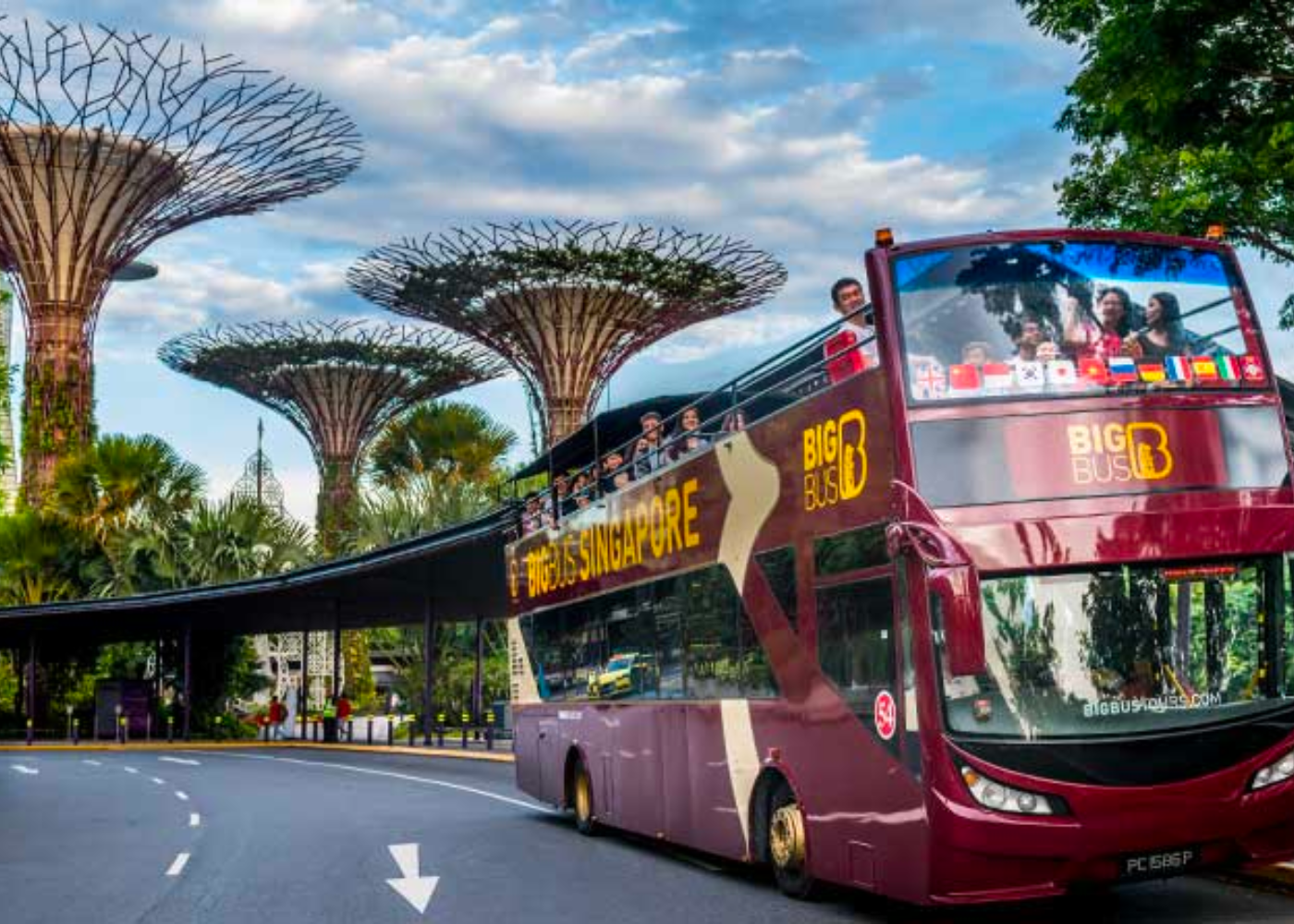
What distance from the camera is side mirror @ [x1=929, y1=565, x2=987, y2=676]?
8102 millimetres

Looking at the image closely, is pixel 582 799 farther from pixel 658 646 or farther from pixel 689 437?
pixel 689 437

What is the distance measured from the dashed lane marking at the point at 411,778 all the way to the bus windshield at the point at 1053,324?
12.9m

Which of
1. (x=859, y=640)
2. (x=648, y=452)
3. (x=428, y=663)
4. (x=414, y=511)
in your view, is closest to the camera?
(x=859, y=640)

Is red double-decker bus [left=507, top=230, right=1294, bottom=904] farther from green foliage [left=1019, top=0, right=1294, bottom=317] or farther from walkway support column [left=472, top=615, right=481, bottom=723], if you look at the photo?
walkway support column [left=472, top=615, right=481, bottom=723]

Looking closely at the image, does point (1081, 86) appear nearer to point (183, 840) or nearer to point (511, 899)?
point (511, 899)

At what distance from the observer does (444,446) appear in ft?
235

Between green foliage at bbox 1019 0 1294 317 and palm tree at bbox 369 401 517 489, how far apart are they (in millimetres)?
53811

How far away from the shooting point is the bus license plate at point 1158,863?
8.85 m

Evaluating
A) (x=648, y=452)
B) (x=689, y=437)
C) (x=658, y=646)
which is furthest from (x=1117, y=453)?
(x=648, y=452)

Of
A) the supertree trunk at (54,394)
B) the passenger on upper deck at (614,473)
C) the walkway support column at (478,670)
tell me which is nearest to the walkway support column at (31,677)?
the supertree trunk at (54,394)

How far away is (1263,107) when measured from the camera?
1686 cm

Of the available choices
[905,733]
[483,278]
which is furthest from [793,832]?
[483,278]

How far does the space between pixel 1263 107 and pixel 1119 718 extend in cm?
1026

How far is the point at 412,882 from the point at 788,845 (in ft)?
12.0
